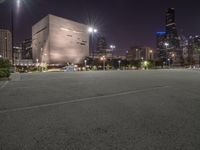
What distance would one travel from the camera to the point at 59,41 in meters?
139

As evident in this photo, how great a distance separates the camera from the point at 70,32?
148m

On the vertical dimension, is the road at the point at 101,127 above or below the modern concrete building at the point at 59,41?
below

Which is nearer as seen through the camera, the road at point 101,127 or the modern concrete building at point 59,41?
the road at point 101,127

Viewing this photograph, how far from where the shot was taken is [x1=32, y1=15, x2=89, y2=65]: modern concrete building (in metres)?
134

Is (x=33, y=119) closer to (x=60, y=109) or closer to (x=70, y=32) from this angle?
(x=60, y=109)

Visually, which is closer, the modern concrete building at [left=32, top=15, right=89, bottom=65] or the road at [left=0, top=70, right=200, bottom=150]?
the road at [left=0, top=70, right=200, bottom=150]

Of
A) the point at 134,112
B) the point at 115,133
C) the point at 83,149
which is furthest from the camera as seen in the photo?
the point at 134,112

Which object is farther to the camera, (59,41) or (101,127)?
(59,41)

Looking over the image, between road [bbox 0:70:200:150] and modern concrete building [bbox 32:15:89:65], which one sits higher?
modern concrete building [bbox 32:15:89:65]

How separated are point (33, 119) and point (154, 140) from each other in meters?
2.90

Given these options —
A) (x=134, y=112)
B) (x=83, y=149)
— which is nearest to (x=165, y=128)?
(x=134, y=112)

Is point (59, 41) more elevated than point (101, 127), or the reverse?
point (59, 41)

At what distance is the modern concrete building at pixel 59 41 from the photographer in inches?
5271

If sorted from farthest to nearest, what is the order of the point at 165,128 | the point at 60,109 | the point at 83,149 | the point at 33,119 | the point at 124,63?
the point at 124,63, the point at 60,109, the point at 33,119, the point at 165,128, the point at 83,149
